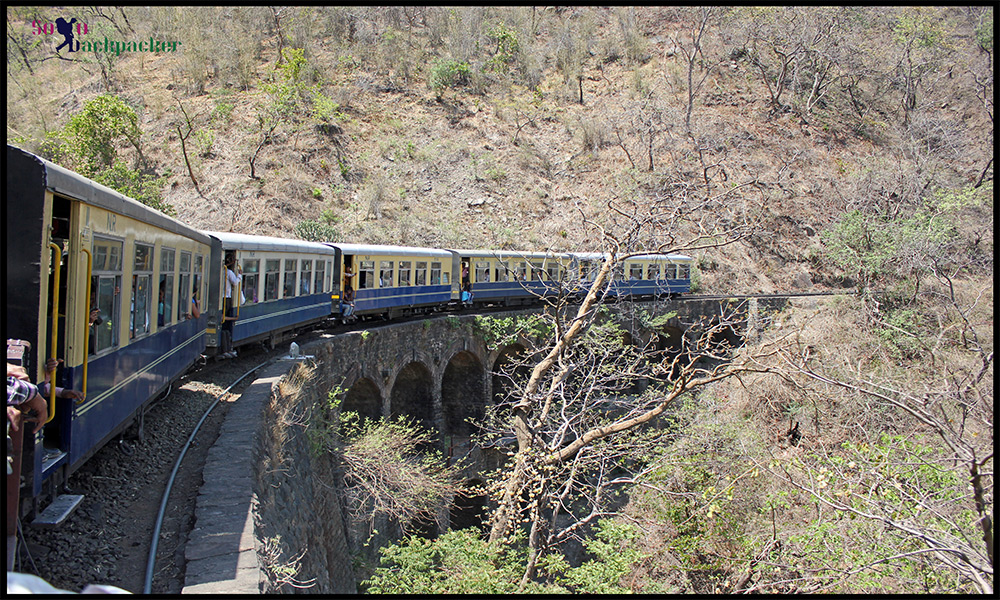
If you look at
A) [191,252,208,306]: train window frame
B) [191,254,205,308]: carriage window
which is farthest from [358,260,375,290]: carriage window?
[191,254,205,308]: carriage window

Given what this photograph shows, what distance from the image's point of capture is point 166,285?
6867 millimetres

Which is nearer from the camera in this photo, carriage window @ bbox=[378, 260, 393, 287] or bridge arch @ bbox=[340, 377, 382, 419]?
bridge arch @ bbox=[340, 377, 382, 419]

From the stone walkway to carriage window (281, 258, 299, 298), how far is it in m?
5.25

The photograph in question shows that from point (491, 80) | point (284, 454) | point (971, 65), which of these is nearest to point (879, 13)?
point (971, 65)

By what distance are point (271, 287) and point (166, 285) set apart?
4.79m

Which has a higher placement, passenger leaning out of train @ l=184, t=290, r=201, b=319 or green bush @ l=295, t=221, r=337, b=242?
green bush @ l=295, t=221, r=337, b=242

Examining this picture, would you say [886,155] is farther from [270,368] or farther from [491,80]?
[270,368]

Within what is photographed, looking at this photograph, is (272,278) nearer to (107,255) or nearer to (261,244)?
(261,244)

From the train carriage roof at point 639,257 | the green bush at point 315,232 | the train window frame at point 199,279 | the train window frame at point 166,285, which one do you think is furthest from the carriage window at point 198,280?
the green bush at point 315,232

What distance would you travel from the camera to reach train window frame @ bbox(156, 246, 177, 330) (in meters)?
6.64

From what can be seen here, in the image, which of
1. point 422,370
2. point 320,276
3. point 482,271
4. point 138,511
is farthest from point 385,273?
point 138,511

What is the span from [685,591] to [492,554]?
437 cm

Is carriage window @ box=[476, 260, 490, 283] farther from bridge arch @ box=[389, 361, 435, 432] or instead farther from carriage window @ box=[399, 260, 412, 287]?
bridge arch @ box=[389, 361, 435, 432]

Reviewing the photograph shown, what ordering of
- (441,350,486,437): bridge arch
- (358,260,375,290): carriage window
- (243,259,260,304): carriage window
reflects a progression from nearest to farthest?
(243,259,260,304): carriage window
(358,260,375,290): carriage window
(441,350,486,437): bridge arch
